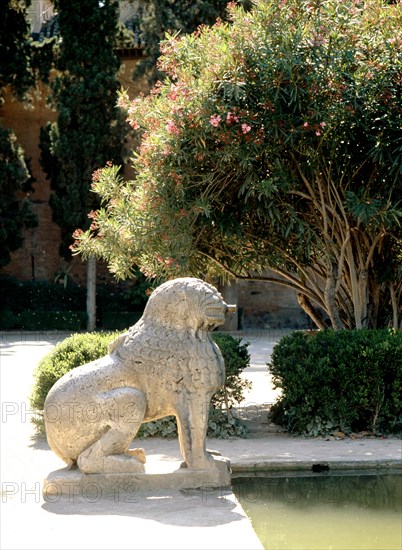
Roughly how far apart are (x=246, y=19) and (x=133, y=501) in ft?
18.0

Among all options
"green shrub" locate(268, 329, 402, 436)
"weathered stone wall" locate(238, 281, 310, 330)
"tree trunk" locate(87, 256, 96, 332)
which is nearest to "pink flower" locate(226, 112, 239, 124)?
"green shrub" locate(268, 329, 402, 436)

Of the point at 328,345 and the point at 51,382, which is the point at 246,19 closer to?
the point at 328,345

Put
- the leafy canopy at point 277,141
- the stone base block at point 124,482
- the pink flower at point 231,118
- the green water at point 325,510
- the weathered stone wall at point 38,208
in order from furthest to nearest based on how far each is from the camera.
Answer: the weathered stone wall at point 38,208 → the leafy canopy at point 277,141 → the pink flower at point 231,118 → the stone base block at point 124,482 → the green water at point 325,510

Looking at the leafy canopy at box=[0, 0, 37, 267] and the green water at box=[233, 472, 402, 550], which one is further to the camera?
the leafy canopy at box=[0, 0, 37, 267]

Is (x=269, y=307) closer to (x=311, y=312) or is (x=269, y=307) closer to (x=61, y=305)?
(x=61, y=305)

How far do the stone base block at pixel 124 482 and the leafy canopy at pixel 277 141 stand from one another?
3.85 meters

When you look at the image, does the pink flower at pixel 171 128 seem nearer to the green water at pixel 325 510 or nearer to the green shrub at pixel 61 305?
the green water at pixel 325 510

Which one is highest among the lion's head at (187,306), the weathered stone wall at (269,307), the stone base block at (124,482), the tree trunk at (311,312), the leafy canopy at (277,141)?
the leafy canopy at (277,141)

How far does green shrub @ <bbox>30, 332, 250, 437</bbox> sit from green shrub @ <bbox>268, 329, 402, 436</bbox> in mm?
504

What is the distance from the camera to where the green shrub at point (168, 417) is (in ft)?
28.1

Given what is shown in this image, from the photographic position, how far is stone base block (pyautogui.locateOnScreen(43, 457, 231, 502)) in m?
5.59

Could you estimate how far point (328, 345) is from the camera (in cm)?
876

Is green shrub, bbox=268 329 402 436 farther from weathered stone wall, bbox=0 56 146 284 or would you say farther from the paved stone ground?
weathered stone wall, bbox=0 56 146 284

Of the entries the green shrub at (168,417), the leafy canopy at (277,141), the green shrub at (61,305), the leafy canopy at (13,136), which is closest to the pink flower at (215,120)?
the leafy canopy at (277,141)
